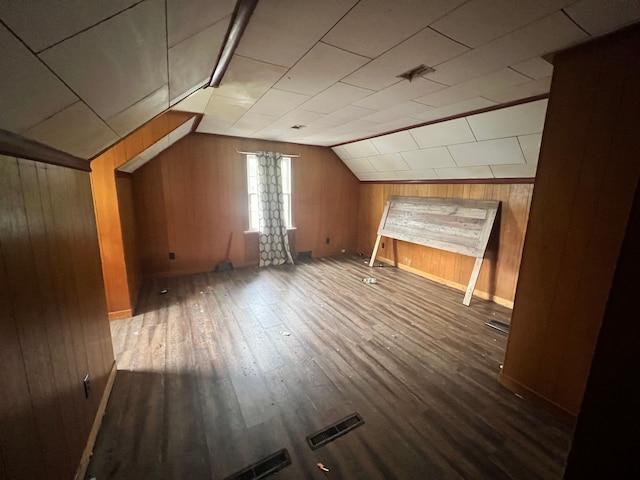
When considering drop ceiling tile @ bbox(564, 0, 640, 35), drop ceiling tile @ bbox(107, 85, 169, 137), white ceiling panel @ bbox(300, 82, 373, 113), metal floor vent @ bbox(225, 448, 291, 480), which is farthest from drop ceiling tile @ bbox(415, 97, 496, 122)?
metal floor vent @ bbox(225, 448, 291, 480)

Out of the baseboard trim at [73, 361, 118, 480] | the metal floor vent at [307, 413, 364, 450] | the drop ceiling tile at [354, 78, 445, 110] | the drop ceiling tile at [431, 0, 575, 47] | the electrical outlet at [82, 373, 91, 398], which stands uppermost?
the drop ceiling tile at [354, 78, 445, 110]

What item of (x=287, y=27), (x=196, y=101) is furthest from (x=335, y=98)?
(x=196, y=101)

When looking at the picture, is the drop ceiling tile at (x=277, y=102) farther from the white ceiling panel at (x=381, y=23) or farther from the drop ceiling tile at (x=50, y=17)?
the drop ceiling tile at (x=50, y=17)

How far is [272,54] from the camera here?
63.1 inches

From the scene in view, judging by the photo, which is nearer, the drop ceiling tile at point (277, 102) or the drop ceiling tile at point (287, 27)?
the drop ceiling tile at point (287, 27)

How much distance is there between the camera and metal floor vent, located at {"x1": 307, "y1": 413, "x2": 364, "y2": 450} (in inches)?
57.5

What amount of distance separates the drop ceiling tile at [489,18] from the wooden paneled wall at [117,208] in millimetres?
2564

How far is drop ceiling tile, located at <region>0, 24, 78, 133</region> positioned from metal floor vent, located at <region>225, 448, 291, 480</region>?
1663mm

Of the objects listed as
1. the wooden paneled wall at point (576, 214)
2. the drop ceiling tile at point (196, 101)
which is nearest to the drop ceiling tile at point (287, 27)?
the drop ceiling tile at point (196, 101)

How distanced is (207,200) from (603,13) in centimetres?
430

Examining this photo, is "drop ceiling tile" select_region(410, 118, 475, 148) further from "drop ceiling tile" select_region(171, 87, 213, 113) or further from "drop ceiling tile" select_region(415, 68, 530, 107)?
"drop ceiling tile" select_region(171, 87, 213, 113)

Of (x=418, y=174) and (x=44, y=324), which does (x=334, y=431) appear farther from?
(x=418, y=174)

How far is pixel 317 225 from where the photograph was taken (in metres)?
5.30

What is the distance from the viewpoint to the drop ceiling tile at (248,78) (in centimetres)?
173
